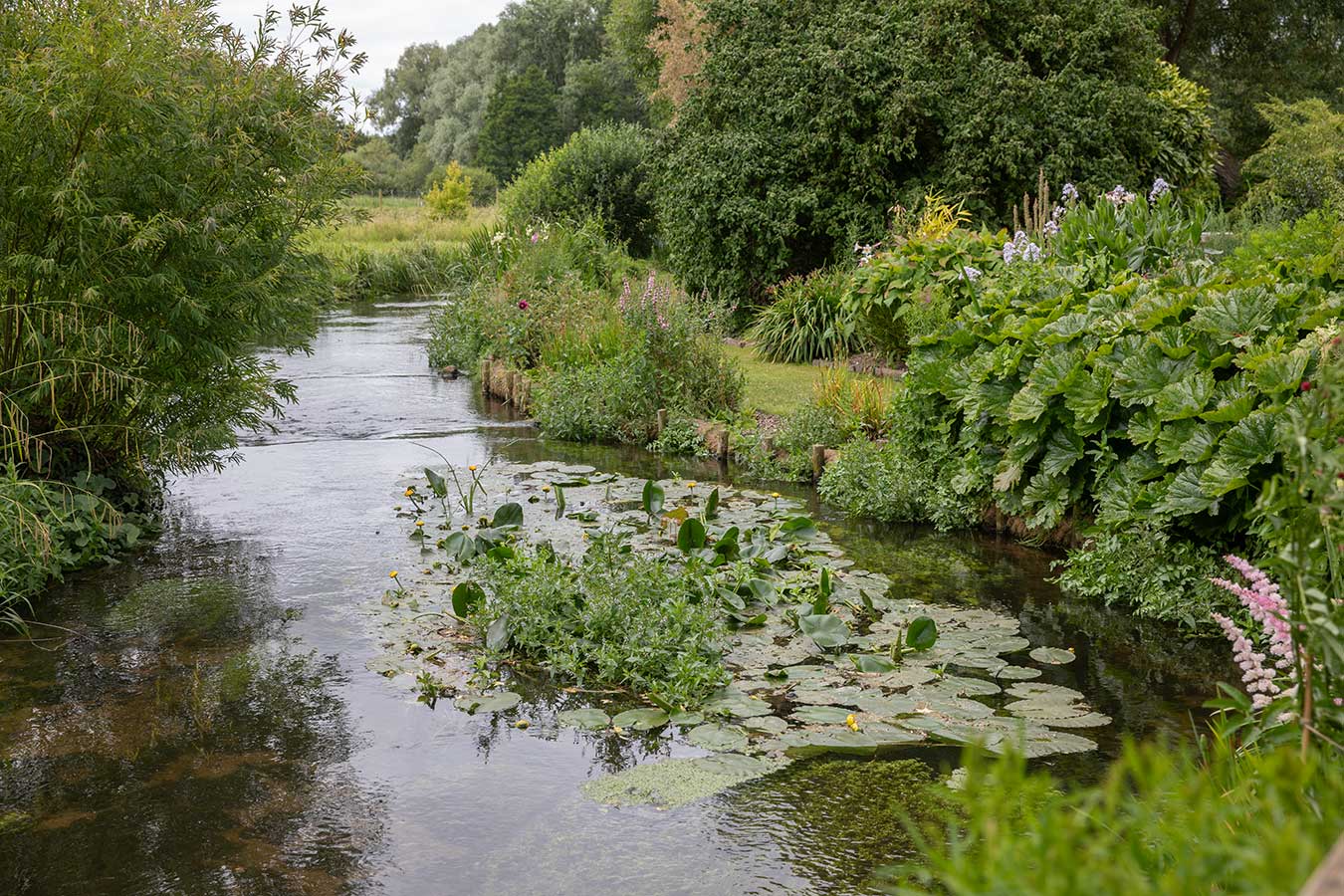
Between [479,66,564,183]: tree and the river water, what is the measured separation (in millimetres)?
43443

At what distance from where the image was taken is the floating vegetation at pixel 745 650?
169 inches

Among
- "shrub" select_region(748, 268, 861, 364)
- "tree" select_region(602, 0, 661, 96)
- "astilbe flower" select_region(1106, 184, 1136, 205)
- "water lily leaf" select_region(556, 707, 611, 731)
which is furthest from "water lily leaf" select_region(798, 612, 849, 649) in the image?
"tree" select_region(602, 0, 661, 96)

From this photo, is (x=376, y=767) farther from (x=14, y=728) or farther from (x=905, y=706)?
(x=905, y=706)

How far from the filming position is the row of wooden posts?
8602 millimetres

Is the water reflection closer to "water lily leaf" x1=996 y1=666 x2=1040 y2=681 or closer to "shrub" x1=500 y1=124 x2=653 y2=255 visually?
"water lily leaf" x1=996 y1=666 x2=1040 y2=681

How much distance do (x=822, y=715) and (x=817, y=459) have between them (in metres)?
4.24

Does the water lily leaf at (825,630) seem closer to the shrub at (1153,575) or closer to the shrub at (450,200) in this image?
the shrub at (1153,575)

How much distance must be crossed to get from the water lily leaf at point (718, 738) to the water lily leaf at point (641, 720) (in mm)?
146

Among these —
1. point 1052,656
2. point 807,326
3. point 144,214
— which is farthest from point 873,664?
point 807,326

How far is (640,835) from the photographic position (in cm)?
369

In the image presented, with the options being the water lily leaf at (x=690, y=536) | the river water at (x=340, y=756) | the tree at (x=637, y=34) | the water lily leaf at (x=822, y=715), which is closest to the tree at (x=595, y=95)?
the tree at (x=637, y=34)

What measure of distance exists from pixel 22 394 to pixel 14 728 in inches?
99.1

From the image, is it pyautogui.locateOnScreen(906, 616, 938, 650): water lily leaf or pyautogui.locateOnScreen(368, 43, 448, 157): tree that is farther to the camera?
pyautogui.locateOnScreen(368, 43, 448, 157): tree

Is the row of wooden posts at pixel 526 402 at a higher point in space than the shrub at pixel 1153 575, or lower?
higher
